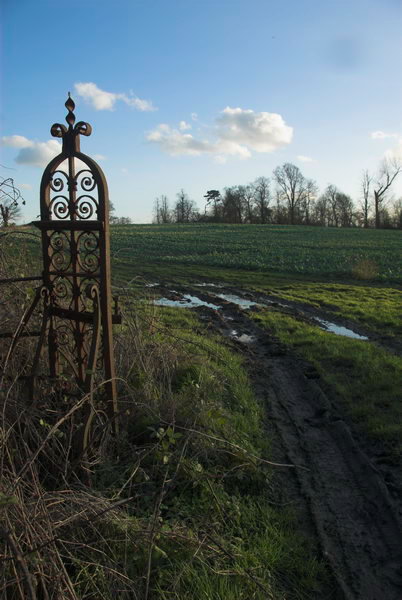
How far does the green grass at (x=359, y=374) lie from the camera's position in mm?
5504

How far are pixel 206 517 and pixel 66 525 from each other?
1.18 m

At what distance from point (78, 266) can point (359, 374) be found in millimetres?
5018

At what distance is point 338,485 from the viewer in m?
4.43

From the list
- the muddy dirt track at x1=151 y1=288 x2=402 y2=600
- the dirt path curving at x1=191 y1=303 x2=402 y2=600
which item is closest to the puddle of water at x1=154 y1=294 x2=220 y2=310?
the muddy dirt track at x1=151 y1=288 x2=402 y2=600

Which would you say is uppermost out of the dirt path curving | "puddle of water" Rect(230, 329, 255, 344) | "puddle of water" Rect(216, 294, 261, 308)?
"puddle of water" Rect(216, 294, 261, 308)

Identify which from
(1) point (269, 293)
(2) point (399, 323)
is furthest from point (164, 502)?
(1) point (269, 293)

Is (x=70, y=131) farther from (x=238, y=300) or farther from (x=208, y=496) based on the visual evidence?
(x=238, y=300)

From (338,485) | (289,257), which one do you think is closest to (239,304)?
(338,485)

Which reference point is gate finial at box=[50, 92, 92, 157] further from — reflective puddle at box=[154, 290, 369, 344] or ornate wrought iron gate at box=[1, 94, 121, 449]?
reflective puddle at box=[154, 290, 369, 344]

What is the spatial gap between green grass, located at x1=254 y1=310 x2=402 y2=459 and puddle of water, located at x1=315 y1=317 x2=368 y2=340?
0.54 metres

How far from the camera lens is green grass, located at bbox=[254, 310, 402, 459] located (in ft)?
18.1

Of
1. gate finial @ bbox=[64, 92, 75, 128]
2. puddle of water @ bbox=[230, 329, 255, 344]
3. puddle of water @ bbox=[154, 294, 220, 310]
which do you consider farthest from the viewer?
puddle of water @ bbox=[154, 294, 220, 310]

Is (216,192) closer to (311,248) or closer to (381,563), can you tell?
(311,248)

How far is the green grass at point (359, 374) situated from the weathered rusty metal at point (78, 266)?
3270mm
